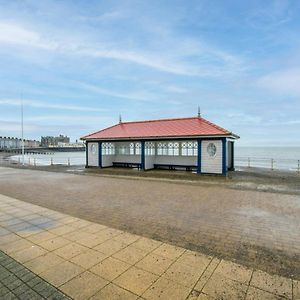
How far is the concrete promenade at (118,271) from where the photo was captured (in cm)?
327

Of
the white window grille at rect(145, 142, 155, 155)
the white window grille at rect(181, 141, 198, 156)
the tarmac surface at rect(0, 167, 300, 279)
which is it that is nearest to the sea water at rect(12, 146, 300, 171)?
the white window grille at rect(181, 141, 198, 156)

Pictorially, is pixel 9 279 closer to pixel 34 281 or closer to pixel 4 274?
pixel 4 274

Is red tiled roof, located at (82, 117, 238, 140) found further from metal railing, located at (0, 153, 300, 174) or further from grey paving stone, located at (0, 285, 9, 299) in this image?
grey paving stone, located at (0, 285, 9, 299)

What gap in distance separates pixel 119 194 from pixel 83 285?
6656 millimetres

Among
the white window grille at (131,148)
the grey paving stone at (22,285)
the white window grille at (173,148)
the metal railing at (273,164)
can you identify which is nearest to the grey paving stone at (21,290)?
the grey paving stone at (22,285)

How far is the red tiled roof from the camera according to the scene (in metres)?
16.9

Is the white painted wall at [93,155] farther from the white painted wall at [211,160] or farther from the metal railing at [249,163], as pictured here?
the white painted wall at [211,160]

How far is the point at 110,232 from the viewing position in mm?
5523

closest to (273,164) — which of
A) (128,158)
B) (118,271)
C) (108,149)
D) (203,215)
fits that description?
(128,158)

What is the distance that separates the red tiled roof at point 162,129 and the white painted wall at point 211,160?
686 millimetres

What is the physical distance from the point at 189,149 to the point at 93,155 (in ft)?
27.2

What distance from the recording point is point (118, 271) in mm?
3818

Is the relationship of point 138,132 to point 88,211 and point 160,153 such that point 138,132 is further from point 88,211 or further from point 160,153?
point 88,211

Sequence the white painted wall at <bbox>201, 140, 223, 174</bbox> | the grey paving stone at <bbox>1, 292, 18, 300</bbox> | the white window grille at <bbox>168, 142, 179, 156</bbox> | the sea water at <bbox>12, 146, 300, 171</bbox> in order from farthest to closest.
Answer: the sea water at <bbox>12, 146, 300, 171</bbox> → the white window grille at <bbox>168, 142, 179, 156</bbox> → the white painted wall at <bbox>201, 140, 223, 174</bbox> → the grey paving stone at <bbox>1, 292, 18, 300</bbox>
